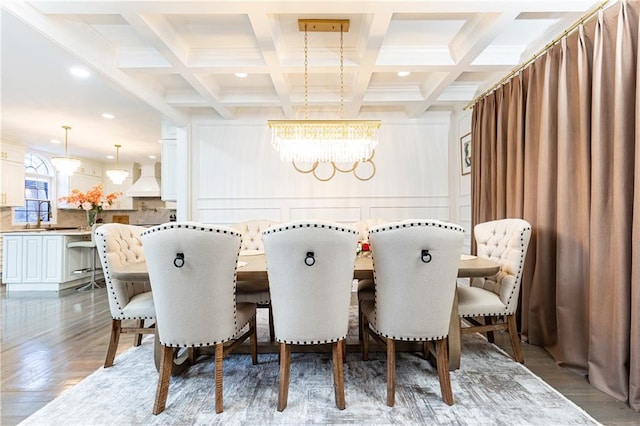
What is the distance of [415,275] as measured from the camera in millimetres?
1583

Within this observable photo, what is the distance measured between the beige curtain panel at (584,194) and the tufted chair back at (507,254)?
11.1 inches

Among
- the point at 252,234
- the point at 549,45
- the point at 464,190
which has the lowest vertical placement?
the point at 252,234

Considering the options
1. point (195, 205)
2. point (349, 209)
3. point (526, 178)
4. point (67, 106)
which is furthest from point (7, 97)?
point (526, 178)

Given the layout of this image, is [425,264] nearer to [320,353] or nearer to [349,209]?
[320,353]

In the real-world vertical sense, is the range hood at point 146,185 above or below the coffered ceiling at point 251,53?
below

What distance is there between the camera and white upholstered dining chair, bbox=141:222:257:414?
1.48 metres

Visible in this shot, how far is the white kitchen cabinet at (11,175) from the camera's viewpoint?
5.56 metres

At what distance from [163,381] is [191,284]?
1.82 ft

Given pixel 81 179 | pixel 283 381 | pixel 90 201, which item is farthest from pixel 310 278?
pixel 81 179

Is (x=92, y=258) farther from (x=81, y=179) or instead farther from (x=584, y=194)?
(x=584, y=194)

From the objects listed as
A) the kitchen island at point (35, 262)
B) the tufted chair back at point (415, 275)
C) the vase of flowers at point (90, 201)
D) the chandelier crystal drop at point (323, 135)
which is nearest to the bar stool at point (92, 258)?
Result: the kitchen island at point (35, 262)

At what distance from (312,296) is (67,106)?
4.47m

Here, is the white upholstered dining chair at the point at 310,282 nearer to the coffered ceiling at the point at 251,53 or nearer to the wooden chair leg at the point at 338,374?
the wooden chair leg at the point at 338,374

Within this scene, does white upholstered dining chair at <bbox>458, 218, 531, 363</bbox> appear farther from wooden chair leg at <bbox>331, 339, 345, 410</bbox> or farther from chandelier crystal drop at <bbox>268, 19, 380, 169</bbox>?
chandelier crystal drop at <bbox>268, 19, 380, 169</bbox>
